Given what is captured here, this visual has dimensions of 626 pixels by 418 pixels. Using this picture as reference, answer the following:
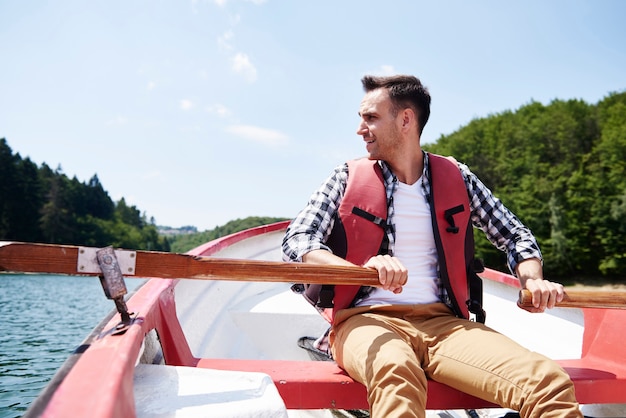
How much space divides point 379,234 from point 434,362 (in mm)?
597

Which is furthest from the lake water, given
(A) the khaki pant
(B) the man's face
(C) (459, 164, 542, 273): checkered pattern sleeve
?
(C) (459, 164, 542, 273): checkered pattern sleeve

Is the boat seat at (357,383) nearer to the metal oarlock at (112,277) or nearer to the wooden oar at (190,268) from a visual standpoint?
the wooden oar at (190,268)

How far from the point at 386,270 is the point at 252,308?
2.56 meters

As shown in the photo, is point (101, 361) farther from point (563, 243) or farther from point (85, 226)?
point (85, 226)

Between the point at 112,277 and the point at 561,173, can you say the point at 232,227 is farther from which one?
the point at 112,277

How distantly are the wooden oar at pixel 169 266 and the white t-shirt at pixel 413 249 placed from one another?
1.23ft

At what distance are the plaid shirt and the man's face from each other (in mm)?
79

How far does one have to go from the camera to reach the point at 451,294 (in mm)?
2080

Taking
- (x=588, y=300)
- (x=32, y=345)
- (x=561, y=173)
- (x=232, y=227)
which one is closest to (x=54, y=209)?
(x=232, y=227)

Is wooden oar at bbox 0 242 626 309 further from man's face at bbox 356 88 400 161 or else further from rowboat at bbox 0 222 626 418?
man's face at bbox 356 88 400 161

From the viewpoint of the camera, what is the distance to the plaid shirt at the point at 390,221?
1.98 m

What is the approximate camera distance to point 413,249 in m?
2.15

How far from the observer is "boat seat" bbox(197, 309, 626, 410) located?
1654 mm

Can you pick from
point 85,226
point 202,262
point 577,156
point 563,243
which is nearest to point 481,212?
point 202,262
